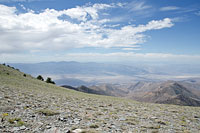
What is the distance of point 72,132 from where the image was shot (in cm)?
759

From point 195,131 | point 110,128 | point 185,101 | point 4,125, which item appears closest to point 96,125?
point 110,128

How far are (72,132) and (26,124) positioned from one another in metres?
3.12

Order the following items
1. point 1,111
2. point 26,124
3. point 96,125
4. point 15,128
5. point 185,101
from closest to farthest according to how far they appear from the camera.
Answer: point 15,128 → point 26,124 → point 96,125 → point 1,111 → point 185,101

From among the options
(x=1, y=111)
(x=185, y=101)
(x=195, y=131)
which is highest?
(x=1, y=111)

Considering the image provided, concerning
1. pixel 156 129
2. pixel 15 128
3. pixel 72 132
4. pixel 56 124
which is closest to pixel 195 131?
pixel 156 129

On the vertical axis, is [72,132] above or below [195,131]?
above

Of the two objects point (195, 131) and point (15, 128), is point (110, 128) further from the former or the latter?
point (195, 131)

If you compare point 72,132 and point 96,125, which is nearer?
point 72,132

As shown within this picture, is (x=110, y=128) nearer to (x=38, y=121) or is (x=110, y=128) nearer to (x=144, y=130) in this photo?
(x=144, y=130)

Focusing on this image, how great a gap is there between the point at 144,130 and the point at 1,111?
11.0m

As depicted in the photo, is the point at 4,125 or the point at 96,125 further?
the point at 96,125

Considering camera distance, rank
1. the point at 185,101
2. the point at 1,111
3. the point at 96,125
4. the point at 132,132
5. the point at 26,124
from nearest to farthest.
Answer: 1. the point at 26,124
2. the point at 132,132
3. the point at 96,125
4. the point at 1,111
5. the point at 185,101

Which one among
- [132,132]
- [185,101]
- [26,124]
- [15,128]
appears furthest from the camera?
[185,101]

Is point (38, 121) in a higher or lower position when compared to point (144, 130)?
higher
